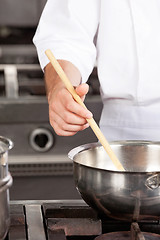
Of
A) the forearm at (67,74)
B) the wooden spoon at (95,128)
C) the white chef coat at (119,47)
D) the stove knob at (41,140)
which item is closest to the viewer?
the wooden spoon at (95,128)

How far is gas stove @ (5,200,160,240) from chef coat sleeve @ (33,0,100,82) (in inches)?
20.2

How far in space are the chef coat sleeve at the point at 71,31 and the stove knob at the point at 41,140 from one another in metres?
0.87

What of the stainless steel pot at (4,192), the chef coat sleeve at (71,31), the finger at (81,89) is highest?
the chef coat sleeve at (71,31)

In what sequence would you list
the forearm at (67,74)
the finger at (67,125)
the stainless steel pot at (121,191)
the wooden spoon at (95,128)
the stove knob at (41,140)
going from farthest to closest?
1. the stove knob at (41,140)
2. the forearm at (67,74)
3. the finger at (67,125)
4. the wooden spoon at (95,128)
5. the stainless steel pot at (121,191)

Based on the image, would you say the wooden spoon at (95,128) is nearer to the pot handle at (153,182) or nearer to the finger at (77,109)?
the finger at (77,109)

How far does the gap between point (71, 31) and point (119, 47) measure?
0.59 feet

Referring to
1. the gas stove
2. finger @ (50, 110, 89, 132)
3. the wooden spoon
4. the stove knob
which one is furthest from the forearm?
the stove knob

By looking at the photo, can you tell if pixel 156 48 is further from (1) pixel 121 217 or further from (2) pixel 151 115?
(1) pixel 121 217

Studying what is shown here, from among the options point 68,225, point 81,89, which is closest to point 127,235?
point 68,225

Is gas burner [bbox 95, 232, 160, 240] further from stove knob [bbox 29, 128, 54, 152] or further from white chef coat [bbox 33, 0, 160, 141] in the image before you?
stove knob [bbox 29, 128, 54, 152]

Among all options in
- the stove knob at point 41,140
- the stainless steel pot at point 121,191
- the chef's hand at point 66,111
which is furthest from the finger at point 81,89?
the stove knob at point 41,140

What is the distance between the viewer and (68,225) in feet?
3.86

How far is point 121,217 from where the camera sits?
1131mm

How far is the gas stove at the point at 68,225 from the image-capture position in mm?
1132
